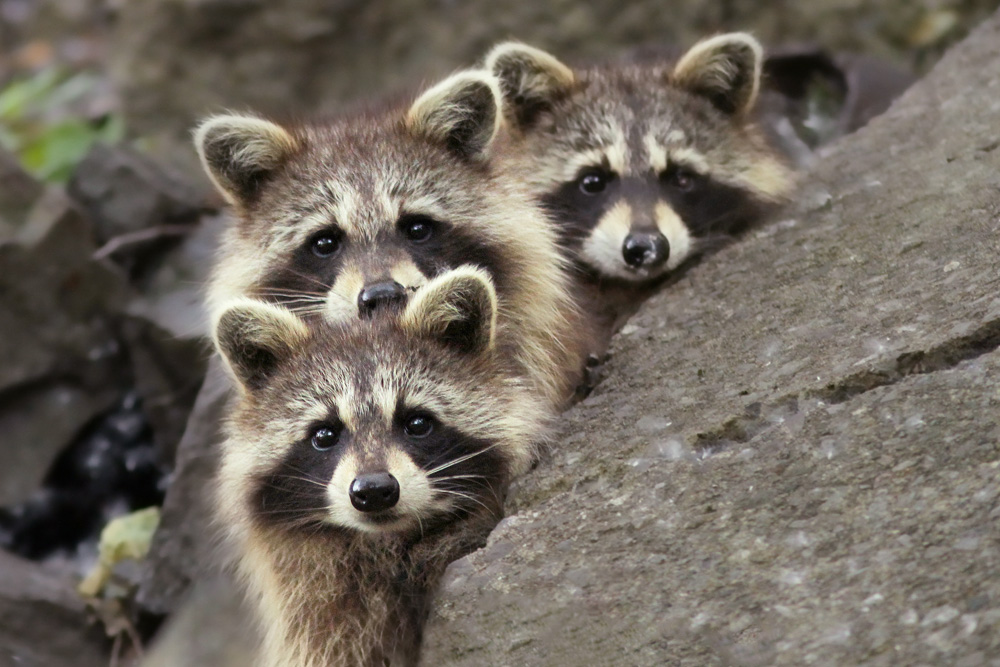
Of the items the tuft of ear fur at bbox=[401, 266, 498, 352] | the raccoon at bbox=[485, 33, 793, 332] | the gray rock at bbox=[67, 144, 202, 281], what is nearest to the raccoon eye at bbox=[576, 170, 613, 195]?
the raccoon at bbox=[485, 33, 793, 332]

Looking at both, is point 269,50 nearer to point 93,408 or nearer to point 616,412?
point 93,408

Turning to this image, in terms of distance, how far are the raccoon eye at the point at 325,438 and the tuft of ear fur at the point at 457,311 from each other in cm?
38

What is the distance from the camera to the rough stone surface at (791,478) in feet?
9.16

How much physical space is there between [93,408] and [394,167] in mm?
2336

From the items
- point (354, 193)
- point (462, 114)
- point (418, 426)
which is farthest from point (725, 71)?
point (418, 426)

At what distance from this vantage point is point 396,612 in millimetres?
3523

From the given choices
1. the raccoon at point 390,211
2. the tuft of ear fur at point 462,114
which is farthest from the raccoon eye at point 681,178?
the tuft of ear fur at point 462,114

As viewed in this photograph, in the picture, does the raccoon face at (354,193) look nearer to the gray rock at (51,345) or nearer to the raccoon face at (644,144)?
the raccoon face at (644,144)

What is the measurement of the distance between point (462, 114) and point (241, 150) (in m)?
0.79

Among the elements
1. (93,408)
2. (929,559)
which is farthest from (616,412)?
(93,408)

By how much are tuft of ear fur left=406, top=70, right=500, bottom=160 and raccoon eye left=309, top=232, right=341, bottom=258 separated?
49 centimetres

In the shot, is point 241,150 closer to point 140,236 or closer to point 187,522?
point 187,522

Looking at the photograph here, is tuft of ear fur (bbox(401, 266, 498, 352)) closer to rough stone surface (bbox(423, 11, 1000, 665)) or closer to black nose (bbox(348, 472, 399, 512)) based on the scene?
rough stone surface (bbox(423, 11, 1000, 665))

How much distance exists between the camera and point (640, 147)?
472 centimetres
